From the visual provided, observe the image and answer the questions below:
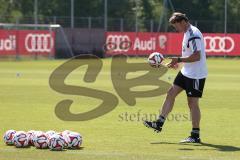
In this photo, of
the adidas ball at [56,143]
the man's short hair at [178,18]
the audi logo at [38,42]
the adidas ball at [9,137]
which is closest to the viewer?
the adidas ball at [56,143]

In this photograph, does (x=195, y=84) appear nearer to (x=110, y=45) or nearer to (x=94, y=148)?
(x=94, y=148)

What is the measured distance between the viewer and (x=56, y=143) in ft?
39.1

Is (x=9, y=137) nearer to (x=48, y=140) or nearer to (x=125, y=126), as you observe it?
(x=48, y=140)

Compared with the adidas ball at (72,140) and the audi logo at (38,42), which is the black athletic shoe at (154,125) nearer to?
the adidas ball at (72,140)

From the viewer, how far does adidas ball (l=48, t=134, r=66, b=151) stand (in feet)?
39.1

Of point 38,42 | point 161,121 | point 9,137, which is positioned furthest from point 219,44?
point 9,137

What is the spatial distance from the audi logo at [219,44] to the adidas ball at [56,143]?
45067mm

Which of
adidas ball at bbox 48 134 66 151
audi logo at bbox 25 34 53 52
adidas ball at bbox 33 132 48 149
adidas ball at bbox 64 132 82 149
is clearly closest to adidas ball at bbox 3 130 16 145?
adidas ball at bbox 33 132 48 149

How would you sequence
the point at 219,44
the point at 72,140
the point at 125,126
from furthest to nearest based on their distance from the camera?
the point at 219,44, the point at 125,126, the point at 72,140

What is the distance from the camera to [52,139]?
12.0 m

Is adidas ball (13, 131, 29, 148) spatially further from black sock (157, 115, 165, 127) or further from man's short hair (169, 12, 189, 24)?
Result: man's short hair (169, 12, 189, 24)

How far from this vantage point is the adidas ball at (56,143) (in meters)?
11.9

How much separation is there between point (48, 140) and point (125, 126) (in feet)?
13.7

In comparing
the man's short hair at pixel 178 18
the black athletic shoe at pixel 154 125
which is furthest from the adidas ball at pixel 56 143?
the man's short hair at pixel 178 18
